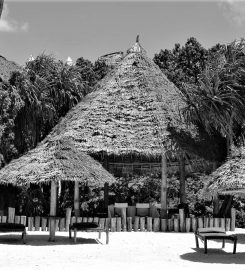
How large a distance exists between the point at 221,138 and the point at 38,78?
812 cm

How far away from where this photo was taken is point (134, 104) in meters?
20.0

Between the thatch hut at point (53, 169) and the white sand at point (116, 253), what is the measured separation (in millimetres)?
1325

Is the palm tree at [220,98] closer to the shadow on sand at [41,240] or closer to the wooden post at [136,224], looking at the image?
the wooden post at [136,224]

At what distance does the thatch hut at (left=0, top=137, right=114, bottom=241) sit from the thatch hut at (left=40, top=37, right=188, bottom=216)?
4.06 meters

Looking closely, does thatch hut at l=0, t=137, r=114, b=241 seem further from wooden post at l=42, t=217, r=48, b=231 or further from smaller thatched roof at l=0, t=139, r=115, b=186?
wooden post at l=42, t=217, r=48, b=231

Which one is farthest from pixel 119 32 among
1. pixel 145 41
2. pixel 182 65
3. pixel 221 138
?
pixel 182 65

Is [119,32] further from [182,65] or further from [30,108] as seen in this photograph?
[182,65]

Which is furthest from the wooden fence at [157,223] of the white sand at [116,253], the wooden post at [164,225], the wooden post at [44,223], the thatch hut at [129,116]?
A: the white sand at [116,253]

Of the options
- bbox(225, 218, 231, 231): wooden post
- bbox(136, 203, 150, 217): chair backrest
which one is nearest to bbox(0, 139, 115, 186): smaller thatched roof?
bbox(136, 203, 150, 217): chair backrest

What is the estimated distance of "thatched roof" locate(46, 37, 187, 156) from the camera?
720 inches

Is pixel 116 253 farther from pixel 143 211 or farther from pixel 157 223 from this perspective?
pixel 143 211

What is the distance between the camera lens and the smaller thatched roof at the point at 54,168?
42.5ft

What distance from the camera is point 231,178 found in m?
10.6

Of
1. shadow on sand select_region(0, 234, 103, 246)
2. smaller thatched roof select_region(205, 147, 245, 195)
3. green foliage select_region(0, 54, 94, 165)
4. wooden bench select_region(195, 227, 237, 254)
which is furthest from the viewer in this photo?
green foliage select_region(0, 54, 94, 165)
